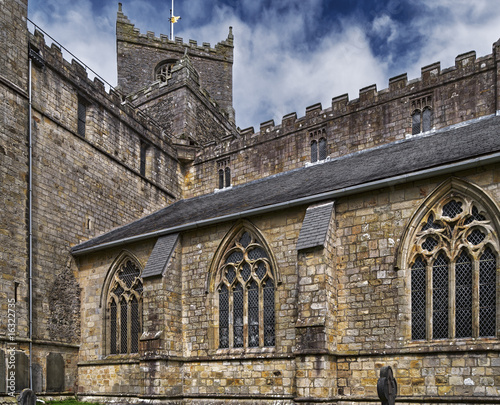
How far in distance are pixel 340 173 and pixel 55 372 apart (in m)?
9.60

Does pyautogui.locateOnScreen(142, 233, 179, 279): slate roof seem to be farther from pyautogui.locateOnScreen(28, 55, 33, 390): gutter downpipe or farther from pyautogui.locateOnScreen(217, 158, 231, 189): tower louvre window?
pyautogui.locateOnScreen(217, 158, 231, 189): tower louvre window

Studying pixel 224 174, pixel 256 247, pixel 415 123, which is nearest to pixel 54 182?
pixel 256 247

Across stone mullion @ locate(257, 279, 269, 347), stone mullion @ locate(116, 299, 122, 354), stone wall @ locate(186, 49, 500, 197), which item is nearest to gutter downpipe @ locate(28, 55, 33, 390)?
stone mullion @ locate(116, 299, 122, 354)

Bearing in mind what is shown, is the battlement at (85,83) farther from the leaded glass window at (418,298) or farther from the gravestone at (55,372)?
the leaded glass window at (418,298)

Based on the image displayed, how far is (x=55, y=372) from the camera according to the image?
1513 cm

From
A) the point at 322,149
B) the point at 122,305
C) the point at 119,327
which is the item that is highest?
the point at 322,149

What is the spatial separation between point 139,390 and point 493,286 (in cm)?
920

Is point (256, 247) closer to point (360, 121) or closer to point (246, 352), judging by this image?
point (246, 352)

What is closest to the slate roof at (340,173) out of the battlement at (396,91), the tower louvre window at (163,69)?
the battlement at (396,91)

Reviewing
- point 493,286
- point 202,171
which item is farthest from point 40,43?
point 493,286

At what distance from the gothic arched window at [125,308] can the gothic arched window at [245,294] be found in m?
2.76

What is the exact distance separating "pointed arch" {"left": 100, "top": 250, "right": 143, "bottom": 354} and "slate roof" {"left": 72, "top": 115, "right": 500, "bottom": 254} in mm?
898

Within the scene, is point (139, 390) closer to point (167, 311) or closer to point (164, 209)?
point (167, 311)

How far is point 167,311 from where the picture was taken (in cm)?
1420
